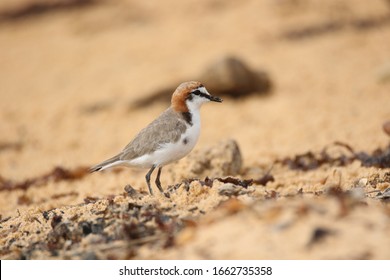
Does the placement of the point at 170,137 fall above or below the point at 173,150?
above

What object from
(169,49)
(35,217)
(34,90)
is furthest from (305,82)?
(35,217)

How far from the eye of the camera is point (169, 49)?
18.2m

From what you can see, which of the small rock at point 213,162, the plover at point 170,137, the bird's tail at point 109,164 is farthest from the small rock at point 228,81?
the bird's tail at point 109,164

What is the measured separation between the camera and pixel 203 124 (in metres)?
13.2

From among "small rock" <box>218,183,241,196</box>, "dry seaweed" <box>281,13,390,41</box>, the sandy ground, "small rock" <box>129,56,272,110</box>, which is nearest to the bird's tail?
the sandy ground

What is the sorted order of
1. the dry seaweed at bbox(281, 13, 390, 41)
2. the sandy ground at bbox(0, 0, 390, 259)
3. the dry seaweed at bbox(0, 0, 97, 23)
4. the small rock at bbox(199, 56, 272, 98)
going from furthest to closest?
the dry seaweed at bbox(0, 0, 97, 23)
the dry seaweed at bbox(281, 13, 390, 41)
the small rock at bbox(199, 56, 272, 98)
the sandy ground at bbox(0, 0, 390, 259)

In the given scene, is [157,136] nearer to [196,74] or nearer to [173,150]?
[173,150]

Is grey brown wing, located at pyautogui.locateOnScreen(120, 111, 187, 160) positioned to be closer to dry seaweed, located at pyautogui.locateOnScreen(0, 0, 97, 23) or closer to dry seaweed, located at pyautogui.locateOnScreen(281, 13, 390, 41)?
dry seaweed, located at pyautogui.locateOnScreen(281, 13, 390, 41)

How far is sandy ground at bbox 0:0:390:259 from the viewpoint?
4.53m

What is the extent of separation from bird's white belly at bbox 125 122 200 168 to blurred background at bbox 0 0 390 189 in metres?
2.56

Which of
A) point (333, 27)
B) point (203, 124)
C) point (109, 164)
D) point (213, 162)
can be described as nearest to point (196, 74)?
point (203, 124)

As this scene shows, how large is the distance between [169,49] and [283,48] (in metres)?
3.20

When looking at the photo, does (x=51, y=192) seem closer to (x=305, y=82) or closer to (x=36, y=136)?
(x=36, y=136)

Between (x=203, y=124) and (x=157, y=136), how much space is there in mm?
6225
